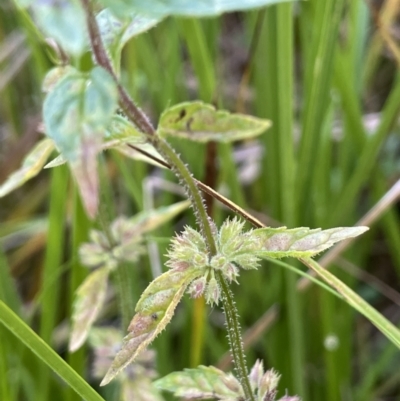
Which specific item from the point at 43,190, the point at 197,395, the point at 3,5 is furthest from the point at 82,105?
the point at 3,5

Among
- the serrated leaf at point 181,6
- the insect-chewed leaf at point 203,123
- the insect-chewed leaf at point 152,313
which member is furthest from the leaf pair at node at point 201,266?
the serrated leaf at point 181,6

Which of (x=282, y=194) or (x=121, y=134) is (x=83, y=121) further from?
(x=282, y=194)

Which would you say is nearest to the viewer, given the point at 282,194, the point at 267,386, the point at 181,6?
the point at 181,6

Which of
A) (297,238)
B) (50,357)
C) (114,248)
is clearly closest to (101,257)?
(114,248)

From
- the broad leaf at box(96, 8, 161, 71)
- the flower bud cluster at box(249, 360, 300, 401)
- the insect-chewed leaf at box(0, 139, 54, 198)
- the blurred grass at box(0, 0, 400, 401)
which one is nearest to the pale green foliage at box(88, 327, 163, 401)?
the blurred grass at box(0, 0, 400, 401)

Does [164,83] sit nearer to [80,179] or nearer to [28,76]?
[28,76]

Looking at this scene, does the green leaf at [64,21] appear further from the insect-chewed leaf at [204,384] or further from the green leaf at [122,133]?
the insect-chewed leaf at [204,384]
